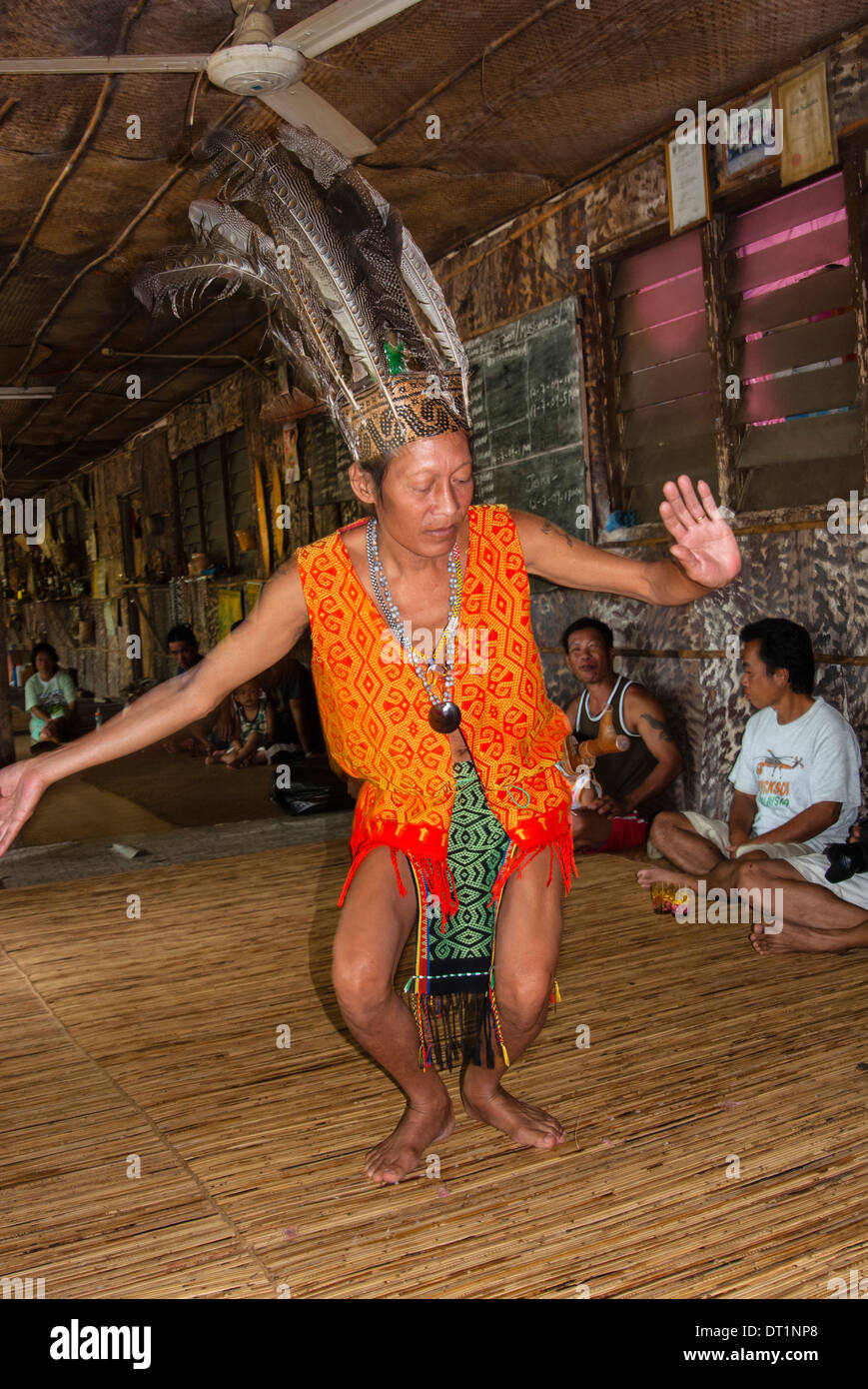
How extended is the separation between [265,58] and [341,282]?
1.42 meters

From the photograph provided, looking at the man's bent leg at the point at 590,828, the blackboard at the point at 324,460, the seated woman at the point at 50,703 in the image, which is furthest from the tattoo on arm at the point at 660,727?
the seated woman at the point at 50,703

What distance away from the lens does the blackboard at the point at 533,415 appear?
608 cm

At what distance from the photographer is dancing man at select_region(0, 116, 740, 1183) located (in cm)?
243

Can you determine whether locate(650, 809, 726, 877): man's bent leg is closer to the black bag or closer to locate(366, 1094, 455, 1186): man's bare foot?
locate(366, 1094, 455, 1186): man's bare foot

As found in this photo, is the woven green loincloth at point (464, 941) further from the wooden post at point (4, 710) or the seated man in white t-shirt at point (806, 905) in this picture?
the wooden post at point (4, 710)

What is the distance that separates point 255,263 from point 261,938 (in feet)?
8.05

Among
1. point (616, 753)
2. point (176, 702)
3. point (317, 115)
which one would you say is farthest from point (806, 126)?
point (176, 702)

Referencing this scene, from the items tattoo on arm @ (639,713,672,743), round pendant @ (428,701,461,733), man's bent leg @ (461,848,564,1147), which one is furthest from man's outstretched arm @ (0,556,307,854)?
tattoo on arm @ (639,713,672,743)

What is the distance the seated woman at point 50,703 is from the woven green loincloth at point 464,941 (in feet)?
27.4

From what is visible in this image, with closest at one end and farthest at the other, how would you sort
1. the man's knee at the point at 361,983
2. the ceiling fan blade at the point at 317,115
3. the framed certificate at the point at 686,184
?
the man's knee at the point at 361,983
the ceiling fan blade at the point at 317,115
the framed certificate at the point at 686,184

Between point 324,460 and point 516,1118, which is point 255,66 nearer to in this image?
point 516,1118

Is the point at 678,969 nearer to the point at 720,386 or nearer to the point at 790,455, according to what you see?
the point at 790,455

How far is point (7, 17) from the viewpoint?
414 centimetres

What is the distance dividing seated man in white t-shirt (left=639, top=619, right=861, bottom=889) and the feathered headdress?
2.04 m
